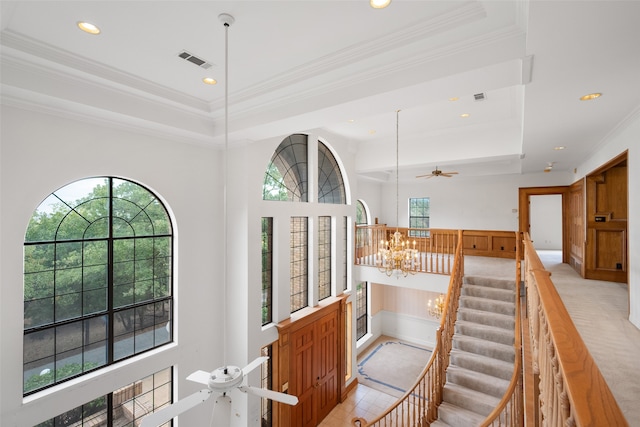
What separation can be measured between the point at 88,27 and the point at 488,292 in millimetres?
7153

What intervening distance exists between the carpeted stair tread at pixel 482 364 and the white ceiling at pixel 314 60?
11.7 feet

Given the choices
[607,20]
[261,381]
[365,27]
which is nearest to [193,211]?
[261,381]

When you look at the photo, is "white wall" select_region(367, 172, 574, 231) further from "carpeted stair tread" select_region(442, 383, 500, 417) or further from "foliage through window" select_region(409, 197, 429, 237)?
"carpeted stair tread" select_region(442, 383, 500, 417)

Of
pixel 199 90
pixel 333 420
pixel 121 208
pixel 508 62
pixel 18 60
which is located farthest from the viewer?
pixel 333 420

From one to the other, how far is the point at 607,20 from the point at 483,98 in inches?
132

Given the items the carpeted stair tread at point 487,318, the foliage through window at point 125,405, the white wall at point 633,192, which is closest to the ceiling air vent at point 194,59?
the foliage through window at point 125,405

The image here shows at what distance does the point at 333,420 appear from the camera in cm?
624

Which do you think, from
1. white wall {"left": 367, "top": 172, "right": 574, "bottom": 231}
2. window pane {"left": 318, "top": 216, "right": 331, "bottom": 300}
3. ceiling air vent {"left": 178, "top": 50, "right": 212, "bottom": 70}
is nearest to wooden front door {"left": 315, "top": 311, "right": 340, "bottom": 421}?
window pane {"left": 318, "top": 216, "right": 331, "bottom": 300}

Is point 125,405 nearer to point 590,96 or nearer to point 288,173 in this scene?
point 288,173

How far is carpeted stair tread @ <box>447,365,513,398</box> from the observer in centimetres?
446

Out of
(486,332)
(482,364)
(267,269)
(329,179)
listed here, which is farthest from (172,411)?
(329,179)

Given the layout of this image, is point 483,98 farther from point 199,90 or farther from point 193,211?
point 193,211

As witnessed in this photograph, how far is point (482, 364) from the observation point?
4812mm

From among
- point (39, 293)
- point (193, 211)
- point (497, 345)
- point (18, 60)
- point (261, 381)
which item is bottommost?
point (261, 381)
